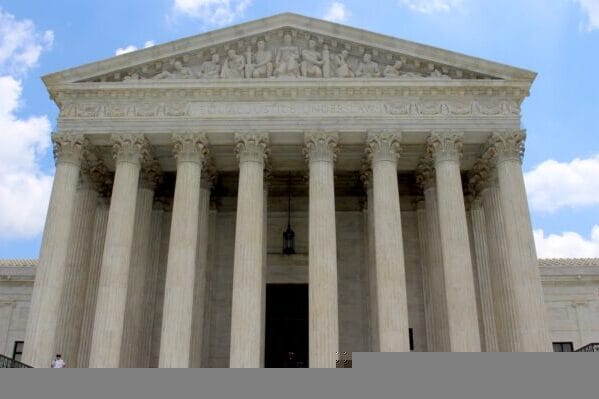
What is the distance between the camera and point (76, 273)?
97.8 ft

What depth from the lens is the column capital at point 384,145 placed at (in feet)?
93.7

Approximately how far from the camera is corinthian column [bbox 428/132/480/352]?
2592 cm

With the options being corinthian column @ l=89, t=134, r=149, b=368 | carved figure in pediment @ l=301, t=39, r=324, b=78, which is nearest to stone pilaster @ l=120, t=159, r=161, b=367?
corinthian column @ l=89, t=134, r=149, b=368

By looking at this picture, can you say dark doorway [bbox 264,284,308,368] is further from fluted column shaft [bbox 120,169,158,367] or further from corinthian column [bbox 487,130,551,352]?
corinthian column [bbox 487,130,551,352]

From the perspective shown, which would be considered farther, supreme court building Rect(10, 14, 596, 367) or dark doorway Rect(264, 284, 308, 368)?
dark doorway Rect(264, 284, 308, 368)

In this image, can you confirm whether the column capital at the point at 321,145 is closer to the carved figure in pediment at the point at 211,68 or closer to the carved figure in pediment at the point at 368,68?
the carved figure in pediment at the point at 368,68

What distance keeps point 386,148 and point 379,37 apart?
5.44m

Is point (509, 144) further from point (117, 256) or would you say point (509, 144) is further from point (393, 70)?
point (117, 256)

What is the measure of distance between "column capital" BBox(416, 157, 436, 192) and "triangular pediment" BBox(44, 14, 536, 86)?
4.15 meters

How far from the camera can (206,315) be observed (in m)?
32.7

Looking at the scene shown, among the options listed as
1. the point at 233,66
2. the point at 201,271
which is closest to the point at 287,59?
the point at 233,66

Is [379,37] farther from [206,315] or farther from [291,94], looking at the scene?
[206,315]

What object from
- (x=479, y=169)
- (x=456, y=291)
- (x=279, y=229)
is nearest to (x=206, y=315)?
(x=279, y=229)

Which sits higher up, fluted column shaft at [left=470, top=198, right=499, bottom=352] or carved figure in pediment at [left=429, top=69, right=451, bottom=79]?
carved figure in pediment at [left=429, top=69, right=451, bottom=79]
